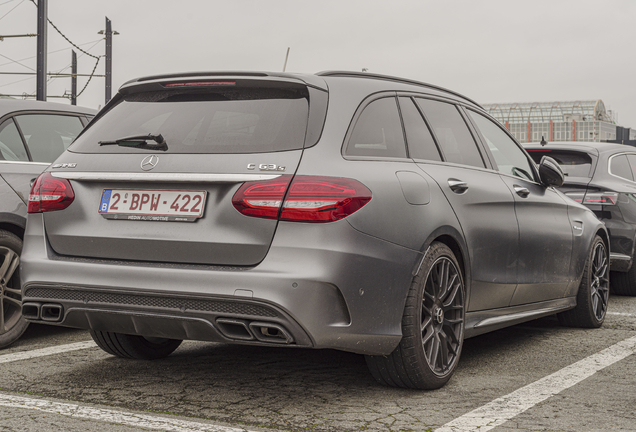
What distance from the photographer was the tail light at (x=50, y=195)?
396cm

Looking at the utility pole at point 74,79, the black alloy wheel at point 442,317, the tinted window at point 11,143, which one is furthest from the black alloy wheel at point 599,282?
the utility pole at point 74,79

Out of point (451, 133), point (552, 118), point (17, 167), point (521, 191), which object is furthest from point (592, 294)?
point (552, 118)

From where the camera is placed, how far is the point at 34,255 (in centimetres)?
400

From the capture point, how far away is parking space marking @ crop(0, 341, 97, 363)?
200 inches

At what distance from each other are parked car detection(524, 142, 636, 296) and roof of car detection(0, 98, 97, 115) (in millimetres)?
4753

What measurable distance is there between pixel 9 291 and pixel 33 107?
145 cm

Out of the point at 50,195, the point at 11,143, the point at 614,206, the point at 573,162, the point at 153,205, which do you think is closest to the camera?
the point at 153,205

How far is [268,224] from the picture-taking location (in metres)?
3.51

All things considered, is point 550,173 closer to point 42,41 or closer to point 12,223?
point 12,223

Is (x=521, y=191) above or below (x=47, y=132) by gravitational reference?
below

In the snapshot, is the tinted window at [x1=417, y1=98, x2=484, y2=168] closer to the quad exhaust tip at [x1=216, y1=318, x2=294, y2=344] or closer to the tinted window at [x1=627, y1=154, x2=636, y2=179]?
the quad exhaust tip at [x1=216, y1=318, x2=294, y2=344]

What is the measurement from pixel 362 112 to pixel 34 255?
176 centimetres

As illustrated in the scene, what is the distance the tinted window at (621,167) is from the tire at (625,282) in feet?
3.11

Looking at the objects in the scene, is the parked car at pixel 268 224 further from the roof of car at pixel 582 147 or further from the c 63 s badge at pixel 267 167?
the roof of car at pixel 582 147
